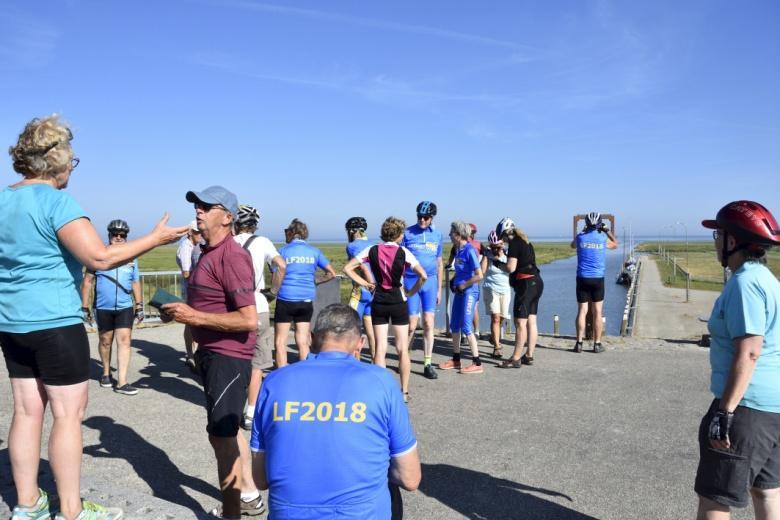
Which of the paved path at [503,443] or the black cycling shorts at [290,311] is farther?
the black cycling shorts at [290,311]

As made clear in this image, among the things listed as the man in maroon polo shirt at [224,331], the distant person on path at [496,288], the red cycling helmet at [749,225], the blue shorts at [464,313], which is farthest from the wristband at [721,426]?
the distant person on path at [496,288]

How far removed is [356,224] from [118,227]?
2785 millimetres

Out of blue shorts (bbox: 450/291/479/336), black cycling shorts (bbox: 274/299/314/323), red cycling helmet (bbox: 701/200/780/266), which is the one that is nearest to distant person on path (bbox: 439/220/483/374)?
blue shorts (bbox: 450/291/479/336)

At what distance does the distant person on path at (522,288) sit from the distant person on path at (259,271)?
3.49 m

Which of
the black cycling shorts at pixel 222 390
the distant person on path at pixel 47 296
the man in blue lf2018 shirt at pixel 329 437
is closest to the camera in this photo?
the man in blue lf2018 shirt at pixel 329 437

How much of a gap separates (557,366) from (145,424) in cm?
507

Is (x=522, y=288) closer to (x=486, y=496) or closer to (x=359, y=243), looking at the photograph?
(x=359, y=243)

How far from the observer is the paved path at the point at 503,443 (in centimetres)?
360

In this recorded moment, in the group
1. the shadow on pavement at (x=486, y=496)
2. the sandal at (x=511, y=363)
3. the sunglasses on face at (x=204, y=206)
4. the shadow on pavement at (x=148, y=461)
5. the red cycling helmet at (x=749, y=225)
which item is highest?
the sunglasses on face at (x=204, y=206)

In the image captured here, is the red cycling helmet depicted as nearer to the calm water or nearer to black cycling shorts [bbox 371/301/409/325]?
black cycling shorts [bbox 371/301/409/325]

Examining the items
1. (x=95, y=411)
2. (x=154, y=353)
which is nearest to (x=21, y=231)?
Answer: (x=95, y=411)

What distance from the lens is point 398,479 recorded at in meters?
2.33

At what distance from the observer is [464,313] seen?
7320mm

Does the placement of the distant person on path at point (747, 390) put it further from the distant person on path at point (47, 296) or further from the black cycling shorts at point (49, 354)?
the black cycling shorts at point (49, 354)
